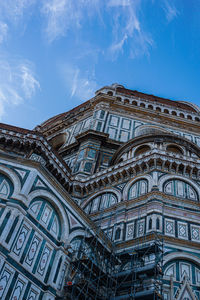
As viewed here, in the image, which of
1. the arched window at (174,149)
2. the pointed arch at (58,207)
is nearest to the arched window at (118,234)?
the pointed arch at (58,207)

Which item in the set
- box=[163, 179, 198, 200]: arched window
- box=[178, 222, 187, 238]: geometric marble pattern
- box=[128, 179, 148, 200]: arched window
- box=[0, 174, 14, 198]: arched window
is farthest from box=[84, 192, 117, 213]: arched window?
box=[0, 174, 14, 198]: arched window

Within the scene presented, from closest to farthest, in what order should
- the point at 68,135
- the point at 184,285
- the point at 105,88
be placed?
the point at 184,285 → the point at 68,135 → the point at 105,88

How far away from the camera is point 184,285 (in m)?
10.8

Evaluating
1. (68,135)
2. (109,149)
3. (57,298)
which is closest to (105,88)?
(68,135)

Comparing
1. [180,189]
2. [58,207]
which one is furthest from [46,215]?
[180,189]

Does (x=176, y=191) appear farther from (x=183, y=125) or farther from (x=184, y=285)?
(x=183, y=125)

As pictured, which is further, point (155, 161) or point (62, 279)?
point (155, 161)

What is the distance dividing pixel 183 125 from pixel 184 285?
16.1m

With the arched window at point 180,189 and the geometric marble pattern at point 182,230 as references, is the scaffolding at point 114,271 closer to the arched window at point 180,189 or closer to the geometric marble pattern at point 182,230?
the geometric marble pattern at point 182,230

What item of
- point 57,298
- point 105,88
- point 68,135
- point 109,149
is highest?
point 105,88

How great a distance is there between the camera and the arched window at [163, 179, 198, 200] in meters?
14.2

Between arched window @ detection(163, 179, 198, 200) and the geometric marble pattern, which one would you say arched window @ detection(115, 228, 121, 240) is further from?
arched window @ detection(163, 179, 198, 200)

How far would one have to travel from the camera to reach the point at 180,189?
47.5 feet

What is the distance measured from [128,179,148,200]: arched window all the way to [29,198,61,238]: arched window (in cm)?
465
